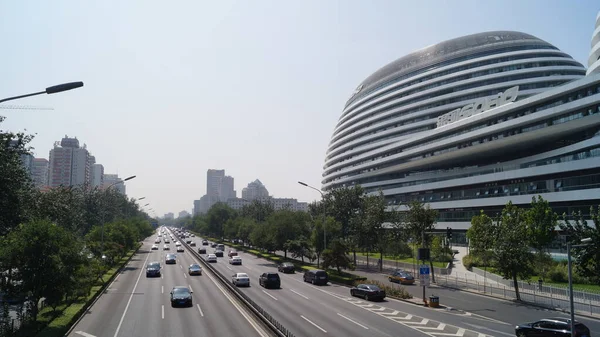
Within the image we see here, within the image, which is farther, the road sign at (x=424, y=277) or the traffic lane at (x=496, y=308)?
the road sign at (x=424, y=277)

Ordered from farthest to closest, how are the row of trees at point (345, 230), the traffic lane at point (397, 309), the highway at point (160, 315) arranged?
the row of trees at point (345, 230), the traffic lane at point (397, 309), the highway at point (160, 315)

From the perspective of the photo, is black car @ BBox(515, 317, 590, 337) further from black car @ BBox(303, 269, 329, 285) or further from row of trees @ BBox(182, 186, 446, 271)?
black car @ BBox(303, 269, 329, 285)

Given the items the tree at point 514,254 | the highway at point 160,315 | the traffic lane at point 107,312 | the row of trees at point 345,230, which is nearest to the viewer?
the highway at point 160,315

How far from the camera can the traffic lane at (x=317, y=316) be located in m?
22.3

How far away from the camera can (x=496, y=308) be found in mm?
31125

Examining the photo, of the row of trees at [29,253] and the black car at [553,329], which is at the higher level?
the row of trees at [29,253]

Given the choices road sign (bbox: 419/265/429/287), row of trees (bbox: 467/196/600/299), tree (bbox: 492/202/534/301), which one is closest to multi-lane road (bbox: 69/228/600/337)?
road sign (bbox: 419/265/429/287)

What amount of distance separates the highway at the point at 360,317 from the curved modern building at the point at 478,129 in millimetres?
45745

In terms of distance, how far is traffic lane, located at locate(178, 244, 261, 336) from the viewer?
72.5 ft

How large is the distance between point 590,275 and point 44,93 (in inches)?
1007

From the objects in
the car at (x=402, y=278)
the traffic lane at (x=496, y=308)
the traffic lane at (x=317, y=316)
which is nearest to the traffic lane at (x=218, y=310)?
the traffic lane at (x=317, y=316)

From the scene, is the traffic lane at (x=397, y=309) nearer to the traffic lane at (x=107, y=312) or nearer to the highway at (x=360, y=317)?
the highway at (x=360, y=317)

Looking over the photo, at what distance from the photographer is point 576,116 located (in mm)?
64500

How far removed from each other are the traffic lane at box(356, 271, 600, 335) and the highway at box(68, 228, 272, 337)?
16353 mm
